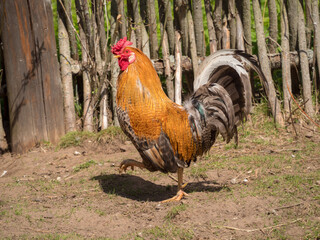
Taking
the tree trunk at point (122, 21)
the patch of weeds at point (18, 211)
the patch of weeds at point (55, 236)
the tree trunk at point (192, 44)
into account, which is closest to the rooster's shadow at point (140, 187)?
the patch of weeds at point (18, 211)

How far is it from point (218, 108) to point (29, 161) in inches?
129

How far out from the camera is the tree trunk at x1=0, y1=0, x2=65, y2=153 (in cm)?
608

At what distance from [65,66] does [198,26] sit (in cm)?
244

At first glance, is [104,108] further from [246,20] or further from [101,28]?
[246,20]

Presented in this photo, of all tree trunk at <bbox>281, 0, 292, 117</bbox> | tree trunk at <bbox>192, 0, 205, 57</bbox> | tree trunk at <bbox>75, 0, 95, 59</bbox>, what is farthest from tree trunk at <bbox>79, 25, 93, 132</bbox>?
tree trunk at <bbox>281, 0, 292, 117</bbox>

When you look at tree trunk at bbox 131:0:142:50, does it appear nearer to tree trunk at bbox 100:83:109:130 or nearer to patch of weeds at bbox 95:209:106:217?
tree trunk at bbox 100:83:109:130

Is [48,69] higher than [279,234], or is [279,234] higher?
[48,69]

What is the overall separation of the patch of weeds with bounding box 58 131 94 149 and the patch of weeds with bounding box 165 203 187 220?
273 centimetres

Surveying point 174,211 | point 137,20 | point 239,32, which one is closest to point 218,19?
point 239,32

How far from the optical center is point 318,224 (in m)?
3.68

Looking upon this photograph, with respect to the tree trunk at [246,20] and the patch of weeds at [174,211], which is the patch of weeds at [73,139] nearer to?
the patch of weeds at [174,211]

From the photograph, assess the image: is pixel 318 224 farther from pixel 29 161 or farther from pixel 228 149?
pixel 29 161

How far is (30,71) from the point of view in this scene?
617 cm

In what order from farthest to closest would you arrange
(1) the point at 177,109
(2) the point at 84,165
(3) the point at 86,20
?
(3) the point at 86,20
(2) the point at 84,165
(1) the point at 177,109
